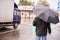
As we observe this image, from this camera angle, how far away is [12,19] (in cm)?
1784

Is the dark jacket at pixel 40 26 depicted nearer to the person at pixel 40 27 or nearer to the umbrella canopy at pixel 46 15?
the person at pixel 40 27

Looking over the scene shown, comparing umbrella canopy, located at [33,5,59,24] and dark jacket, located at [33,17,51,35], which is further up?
umbrella canopy, located at [33,5,59,24]

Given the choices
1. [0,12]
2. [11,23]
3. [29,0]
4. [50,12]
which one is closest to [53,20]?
[50,12]

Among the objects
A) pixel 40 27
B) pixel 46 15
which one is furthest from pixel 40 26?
pixel 46 15

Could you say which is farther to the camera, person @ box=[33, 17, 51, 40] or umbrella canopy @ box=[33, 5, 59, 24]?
umbrella canopy @ box=[33, 5, 59, 24]

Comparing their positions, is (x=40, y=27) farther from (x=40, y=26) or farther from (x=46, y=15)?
(x=46, y=15)

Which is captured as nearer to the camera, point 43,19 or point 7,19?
point 43,19

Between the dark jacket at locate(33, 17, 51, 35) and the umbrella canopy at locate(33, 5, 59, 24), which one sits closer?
the dark jacket at locate(33, 17, 51, 35)

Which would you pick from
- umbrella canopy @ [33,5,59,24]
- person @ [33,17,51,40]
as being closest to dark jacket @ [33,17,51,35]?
person @ [33,17,51,40]

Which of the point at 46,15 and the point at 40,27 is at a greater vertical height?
the point at 46,15

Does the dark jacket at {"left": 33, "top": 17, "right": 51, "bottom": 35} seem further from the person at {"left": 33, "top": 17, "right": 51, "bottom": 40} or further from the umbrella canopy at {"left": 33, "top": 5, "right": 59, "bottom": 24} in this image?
the umbrella canopy at {"left": 33, "top": 5, "right": 59, "bottom": 24}

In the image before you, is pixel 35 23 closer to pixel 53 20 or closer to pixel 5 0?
pixel 53 20

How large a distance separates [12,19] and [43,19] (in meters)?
10.1

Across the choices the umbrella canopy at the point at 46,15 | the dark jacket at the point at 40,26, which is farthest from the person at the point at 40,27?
the umbrella canopy at the point at 46,15
